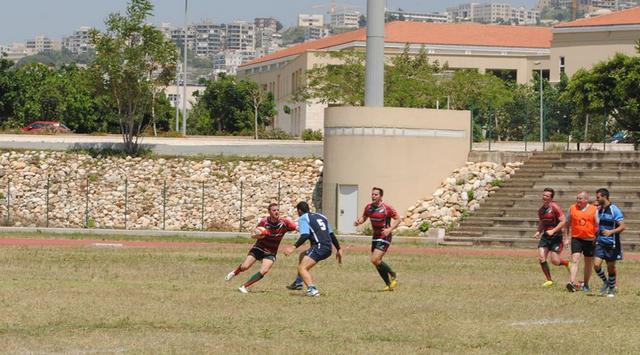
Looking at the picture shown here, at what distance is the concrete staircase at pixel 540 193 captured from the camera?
4872cm

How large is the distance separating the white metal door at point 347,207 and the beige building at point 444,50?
5626 centimetres

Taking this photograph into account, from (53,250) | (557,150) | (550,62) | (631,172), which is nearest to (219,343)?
(53,250)

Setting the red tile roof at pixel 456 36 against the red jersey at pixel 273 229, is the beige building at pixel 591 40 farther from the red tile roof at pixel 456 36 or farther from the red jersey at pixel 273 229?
the red jersey at pixel 273 229

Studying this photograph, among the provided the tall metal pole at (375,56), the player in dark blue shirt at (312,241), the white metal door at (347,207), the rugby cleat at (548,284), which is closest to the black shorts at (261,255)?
the player in dark blue shirt at (312,241)

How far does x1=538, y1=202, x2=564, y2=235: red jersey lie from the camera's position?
28719mm

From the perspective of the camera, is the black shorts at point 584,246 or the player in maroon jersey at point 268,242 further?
the black shorts at point 584,246

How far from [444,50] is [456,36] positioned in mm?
5623

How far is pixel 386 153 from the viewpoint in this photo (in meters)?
55.4

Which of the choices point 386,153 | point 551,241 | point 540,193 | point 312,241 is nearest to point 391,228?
point 312,241

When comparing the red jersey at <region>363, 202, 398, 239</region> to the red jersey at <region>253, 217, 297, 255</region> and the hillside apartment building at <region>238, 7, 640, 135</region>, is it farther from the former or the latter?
the hillside apartment building at <region>238, 7, 640, 135</region>

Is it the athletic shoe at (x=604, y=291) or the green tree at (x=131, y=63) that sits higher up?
the green tree at (x=131, y=63)

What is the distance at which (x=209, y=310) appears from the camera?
22.7 meters

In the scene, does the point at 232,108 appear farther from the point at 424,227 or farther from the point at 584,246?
the point at 584,246

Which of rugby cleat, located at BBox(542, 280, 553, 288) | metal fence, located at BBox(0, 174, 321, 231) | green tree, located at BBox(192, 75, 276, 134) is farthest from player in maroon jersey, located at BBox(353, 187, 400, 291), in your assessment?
green tree, located at BBox(192, 75, 276, 134)
